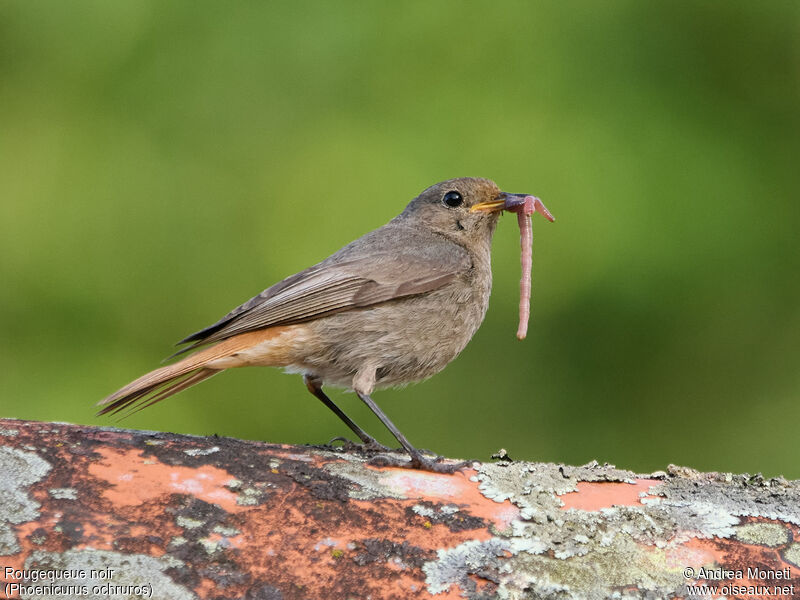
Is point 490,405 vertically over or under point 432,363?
under

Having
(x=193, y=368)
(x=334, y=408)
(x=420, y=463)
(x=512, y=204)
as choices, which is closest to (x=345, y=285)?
(x=334, y=408)

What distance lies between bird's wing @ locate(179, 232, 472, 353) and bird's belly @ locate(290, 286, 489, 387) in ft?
0.20

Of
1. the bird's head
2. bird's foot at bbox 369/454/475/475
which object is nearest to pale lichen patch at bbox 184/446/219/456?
bird's foot at bbox 369/454/475/475

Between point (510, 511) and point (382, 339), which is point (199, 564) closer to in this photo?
point (510, 511)

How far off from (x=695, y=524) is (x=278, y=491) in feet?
3.67

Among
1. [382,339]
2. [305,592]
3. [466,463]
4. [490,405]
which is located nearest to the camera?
[305,592]

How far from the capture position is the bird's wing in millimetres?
4332

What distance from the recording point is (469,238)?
5.20m

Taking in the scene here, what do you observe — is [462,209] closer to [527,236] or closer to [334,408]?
[527,236]

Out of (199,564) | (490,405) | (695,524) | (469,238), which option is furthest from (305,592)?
(469,238)

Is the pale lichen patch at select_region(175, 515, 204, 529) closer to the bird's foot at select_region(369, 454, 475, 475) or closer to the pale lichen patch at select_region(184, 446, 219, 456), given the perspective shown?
the pale lichen patch at select_region(184, 446, 219, 456)

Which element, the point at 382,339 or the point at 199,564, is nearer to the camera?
Result: the point at 199,564

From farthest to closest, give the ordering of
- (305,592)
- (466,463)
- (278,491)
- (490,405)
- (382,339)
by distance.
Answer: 1. (490,405)
2. (382,339)
3. (466,463)
4. (278,491)
5. (305,592)

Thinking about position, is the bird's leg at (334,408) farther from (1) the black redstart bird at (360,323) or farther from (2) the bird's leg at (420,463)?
(2) the bird's leg at (420,463)
